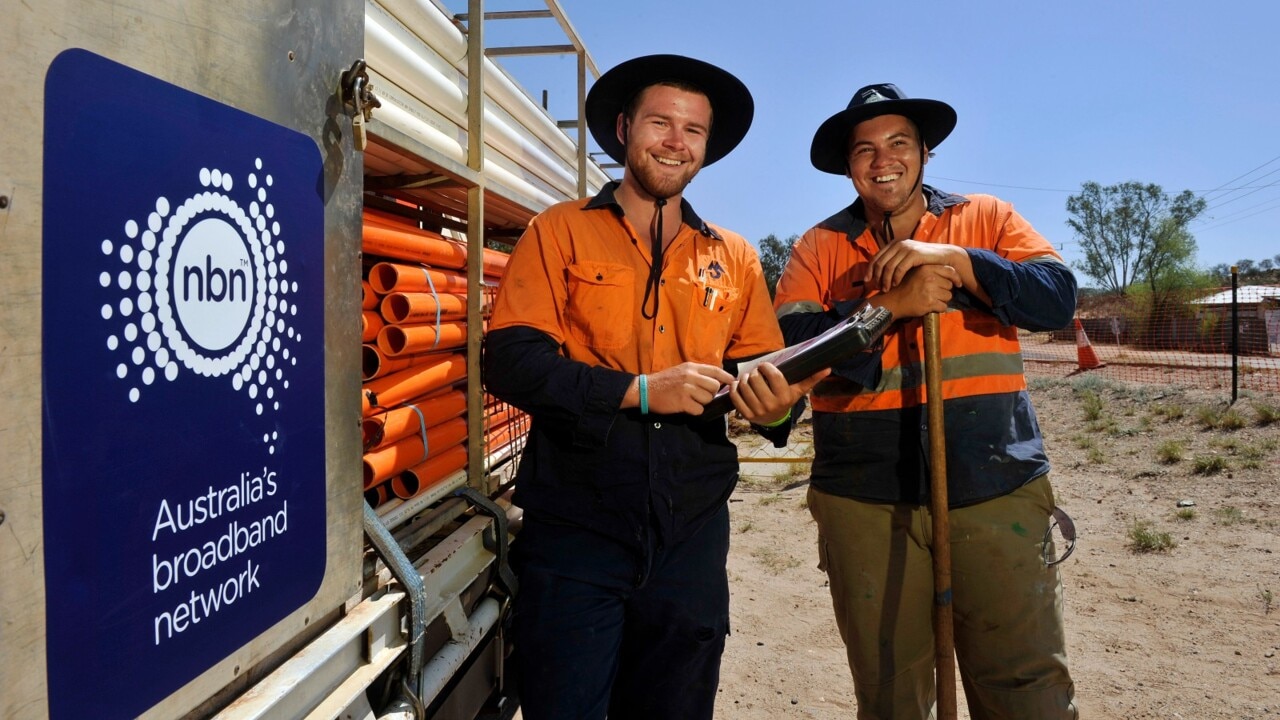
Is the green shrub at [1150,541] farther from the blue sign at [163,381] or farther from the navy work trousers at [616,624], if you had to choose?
the blue sign at [163,381]

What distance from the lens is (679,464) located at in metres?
2.21

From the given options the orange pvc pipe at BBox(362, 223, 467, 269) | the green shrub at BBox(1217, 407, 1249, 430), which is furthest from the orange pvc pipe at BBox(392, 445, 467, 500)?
the green shrub at BBox(1217, 407, 1249, 430)

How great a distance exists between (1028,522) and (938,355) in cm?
63

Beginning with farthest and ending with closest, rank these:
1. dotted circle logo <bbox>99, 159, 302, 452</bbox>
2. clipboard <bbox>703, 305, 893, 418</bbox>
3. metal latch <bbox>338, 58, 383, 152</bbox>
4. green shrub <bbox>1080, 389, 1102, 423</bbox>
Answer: green shrub <bbox>1080, 389, 1102, 423</bbox> < clipboard <bbox>703, 305, 893, 418</bbox> < metal latch <bbox>338, 58, 383, 152</bbox> < dotted circle logo <bbox>99, 159, 302, 452</bbox>

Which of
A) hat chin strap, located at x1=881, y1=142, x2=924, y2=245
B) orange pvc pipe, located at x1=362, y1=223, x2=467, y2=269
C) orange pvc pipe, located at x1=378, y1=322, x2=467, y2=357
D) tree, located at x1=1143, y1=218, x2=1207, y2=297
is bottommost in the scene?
orange pvc pipe, located at x1=378, y1=322, x2=467, y2=357

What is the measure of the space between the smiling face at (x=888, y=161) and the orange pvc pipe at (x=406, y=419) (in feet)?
5.66

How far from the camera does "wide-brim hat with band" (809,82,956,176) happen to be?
8.65 ft

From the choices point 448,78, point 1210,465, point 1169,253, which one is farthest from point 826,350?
point 1169,253

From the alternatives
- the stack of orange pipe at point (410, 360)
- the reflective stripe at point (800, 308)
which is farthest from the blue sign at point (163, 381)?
the reflective stripe at point (800, 308)

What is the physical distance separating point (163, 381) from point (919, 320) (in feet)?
7.36

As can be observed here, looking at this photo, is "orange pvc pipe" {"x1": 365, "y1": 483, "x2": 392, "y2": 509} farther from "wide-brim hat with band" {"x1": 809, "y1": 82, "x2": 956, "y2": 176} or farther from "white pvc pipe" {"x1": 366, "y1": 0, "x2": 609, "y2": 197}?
"wide-brim hat with band" {"x1": 809, "y1": 82, "x2": 956, "y2": 176}

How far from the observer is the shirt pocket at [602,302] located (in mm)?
2227

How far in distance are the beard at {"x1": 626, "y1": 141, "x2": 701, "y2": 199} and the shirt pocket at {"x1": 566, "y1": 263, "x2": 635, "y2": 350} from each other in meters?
0.29

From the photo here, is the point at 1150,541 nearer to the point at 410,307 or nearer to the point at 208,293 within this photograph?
the point at 410,307
